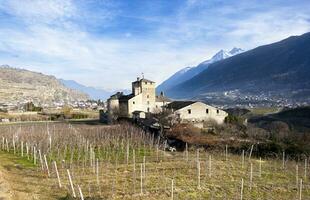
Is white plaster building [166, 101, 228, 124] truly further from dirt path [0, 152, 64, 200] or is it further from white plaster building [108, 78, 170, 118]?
dirt path [0, 152, 64, 200]

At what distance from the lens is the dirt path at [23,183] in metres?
17.2

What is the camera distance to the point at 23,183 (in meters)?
20.5

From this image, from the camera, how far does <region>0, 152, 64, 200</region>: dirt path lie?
17.2m

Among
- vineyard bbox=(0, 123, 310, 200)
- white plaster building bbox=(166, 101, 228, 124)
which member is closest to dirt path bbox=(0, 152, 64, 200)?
vineyard bbox=(0, 123, 310, 200)

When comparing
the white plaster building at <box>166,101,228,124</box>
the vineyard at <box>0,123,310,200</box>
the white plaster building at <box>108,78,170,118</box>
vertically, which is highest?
the white plaster building at <box>108,78,170,118</box>

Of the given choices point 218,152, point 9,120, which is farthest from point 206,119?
point 9,120

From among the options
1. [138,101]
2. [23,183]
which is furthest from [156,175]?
[138,101]

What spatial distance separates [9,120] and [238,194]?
217 ft

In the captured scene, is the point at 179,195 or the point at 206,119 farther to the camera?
the point at 206,119

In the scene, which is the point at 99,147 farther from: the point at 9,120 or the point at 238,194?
the point at 9,120

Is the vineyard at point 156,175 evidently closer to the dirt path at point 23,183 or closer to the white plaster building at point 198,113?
the dirt path at point 23,183

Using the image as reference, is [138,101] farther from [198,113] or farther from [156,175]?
[156,175]

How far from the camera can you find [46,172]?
2367 centimetres

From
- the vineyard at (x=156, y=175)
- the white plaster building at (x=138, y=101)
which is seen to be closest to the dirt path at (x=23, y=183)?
the vineyard at (x=156, y=175)
